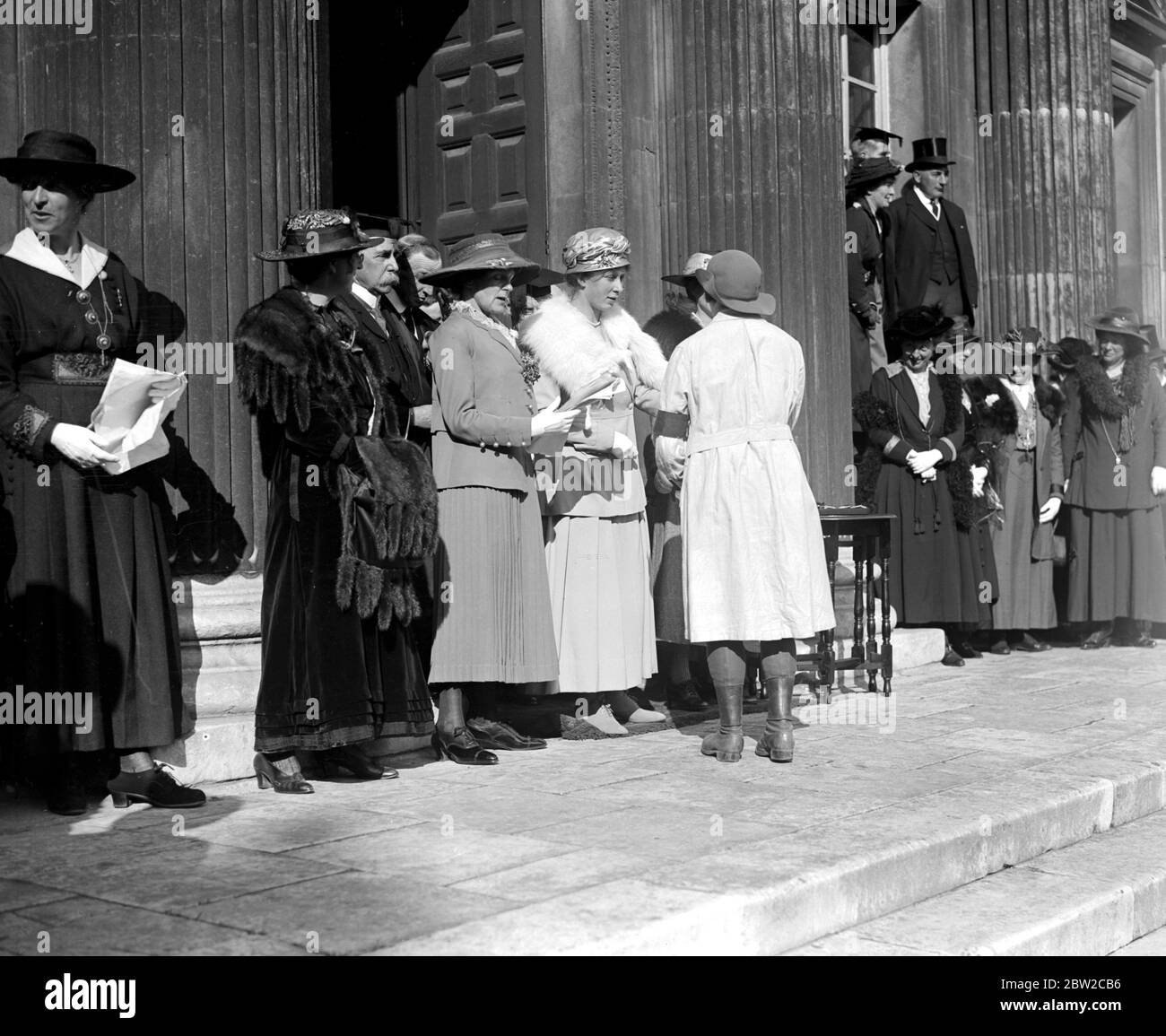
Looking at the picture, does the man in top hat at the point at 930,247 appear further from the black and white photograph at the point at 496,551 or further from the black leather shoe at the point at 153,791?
the black leather shoe at the point at 153,791

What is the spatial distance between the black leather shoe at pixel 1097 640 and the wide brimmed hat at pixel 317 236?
6.87 meters

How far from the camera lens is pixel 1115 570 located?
11.0 m

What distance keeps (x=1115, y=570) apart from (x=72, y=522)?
7.84 metres

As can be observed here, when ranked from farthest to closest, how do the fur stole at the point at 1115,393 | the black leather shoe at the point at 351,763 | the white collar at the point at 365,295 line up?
the fur stole at the point at 1115,393 < the white collar at the point at 365,295 < the black leather shoe at the point at 351,763

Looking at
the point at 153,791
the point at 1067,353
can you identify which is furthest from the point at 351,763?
the point at 1067,353

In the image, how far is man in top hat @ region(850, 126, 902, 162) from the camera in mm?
10953

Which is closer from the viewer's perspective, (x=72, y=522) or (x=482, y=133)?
(x=72, y=522)

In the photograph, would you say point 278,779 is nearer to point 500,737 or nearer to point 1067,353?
point 500,737

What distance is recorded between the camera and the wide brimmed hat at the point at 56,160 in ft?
17.1

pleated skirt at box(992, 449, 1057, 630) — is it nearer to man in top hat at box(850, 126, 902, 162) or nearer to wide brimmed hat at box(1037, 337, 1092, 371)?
wide brimmed hat at box(1037, 337, 1092, 371)

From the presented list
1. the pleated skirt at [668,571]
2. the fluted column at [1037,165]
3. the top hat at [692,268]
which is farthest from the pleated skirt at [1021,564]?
the pleated skirt at [668,571]

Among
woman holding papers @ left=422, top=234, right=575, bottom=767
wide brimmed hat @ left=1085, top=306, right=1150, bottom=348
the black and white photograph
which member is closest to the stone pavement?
the black and white photograph
